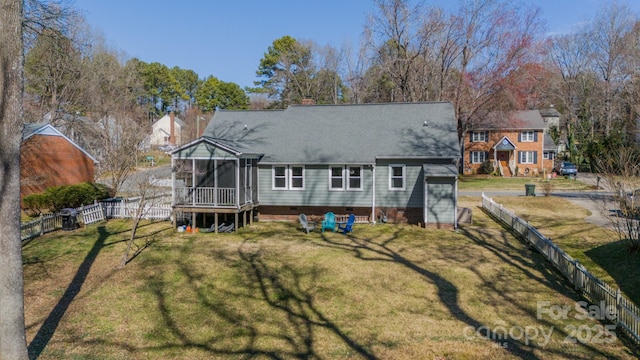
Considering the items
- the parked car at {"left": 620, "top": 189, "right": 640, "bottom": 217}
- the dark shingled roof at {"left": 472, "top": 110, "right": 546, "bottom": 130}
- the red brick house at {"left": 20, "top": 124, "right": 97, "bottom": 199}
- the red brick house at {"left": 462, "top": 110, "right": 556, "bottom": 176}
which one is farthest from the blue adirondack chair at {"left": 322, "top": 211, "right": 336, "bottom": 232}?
the red brick house at {"left": 462, "top": 110, "right": 556, "bottom": 176}

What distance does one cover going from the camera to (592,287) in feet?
33.4

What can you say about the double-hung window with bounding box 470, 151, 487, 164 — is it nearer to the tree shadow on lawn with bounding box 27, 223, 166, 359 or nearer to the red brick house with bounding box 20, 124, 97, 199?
the tree shadow on lawn with bounding box 27, 223, 166, 359

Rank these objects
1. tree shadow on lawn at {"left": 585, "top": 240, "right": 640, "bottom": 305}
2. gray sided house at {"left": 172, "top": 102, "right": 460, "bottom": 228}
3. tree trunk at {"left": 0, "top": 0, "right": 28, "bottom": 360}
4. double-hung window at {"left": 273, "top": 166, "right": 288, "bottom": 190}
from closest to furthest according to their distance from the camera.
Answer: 1. tree trunk at {"left": 0, "top": 0, "right": 28, "bottom": 360}
2. tree shadow on lawn at {"left": 585, "top": 240, "right": 640, "bottom": 305}
3. gray sided house at {"left": 172, "top": 102, "right": 460, "bottom": 228}
4. double-hung window at {"left": 273, "top": 166, "right": 288, "bottom": 190}

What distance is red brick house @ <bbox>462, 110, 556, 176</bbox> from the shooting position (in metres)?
46.2

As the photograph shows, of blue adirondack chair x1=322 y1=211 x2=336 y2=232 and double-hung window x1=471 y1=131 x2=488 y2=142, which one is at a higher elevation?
double-hung window x1=471 y1=131 x2=488 y2=142

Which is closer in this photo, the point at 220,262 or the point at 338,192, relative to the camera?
the point at 220,262

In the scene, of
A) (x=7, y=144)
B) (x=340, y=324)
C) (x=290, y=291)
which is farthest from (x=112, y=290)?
(x=340, y=324)

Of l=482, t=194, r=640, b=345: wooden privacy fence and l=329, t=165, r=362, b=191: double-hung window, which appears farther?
l=329, t=165, r=362, b=191: double-hung window

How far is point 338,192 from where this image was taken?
20969 millimetres

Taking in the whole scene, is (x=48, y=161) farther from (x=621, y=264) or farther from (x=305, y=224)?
(x=621, y=264)

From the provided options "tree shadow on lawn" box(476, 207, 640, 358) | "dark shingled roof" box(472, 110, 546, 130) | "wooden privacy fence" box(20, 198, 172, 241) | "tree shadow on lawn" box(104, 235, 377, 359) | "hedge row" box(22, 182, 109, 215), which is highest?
"dark shingled roof" box(472, 110, 546, 130)

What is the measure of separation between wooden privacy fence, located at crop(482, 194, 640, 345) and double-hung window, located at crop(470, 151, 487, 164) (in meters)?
32.5

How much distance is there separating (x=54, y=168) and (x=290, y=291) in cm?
2132

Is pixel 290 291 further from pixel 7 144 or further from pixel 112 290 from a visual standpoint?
pixel 7 144
